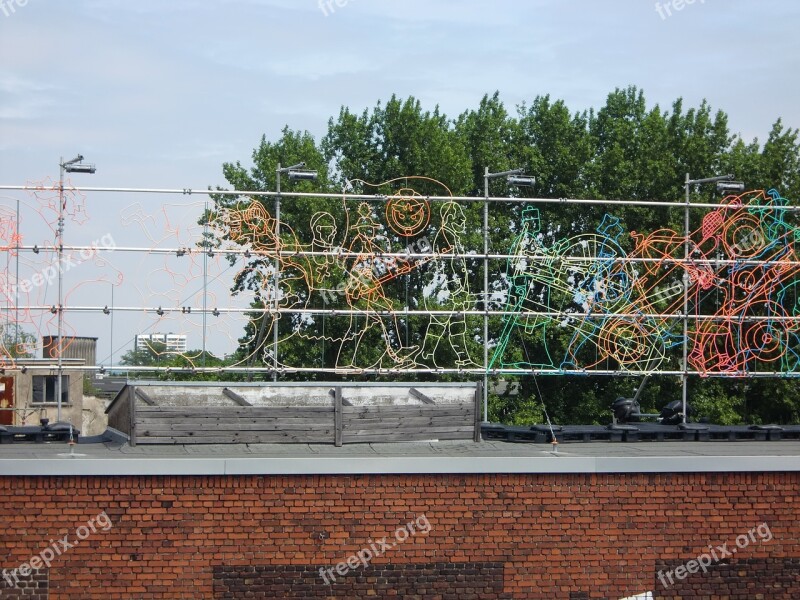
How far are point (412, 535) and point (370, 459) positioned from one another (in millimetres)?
981

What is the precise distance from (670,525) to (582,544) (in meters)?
1.09

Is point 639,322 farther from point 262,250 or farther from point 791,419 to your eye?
point 791,419

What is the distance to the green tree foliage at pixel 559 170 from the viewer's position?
33219mm

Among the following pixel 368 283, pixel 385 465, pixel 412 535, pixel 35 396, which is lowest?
pixel 35 396

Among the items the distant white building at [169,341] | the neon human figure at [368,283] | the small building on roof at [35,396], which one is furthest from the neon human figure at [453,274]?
the small building on roof at [35,396]

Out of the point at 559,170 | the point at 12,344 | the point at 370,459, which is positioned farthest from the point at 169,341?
the point at 559,170

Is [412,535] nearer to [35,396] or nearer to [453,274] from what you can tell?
[453,274]

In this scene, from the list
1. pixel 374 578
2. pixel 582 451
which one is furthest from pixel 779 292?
pixel 374 578

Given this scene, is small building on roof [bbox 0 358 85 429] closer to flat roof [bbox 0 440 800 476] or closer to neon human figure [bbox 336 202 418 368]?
neon human figure [bbox 336 202 418 368]

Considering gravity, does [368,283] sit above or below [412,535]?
above

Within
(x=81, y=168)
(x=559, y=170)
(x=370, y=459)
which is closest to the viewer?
(x=370, y=459)

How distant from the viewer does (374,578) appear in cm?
1277

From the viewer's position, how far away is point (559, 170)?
39.3 meters

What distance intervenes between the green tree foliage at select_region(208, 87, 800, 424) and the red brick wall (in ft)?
47.0
